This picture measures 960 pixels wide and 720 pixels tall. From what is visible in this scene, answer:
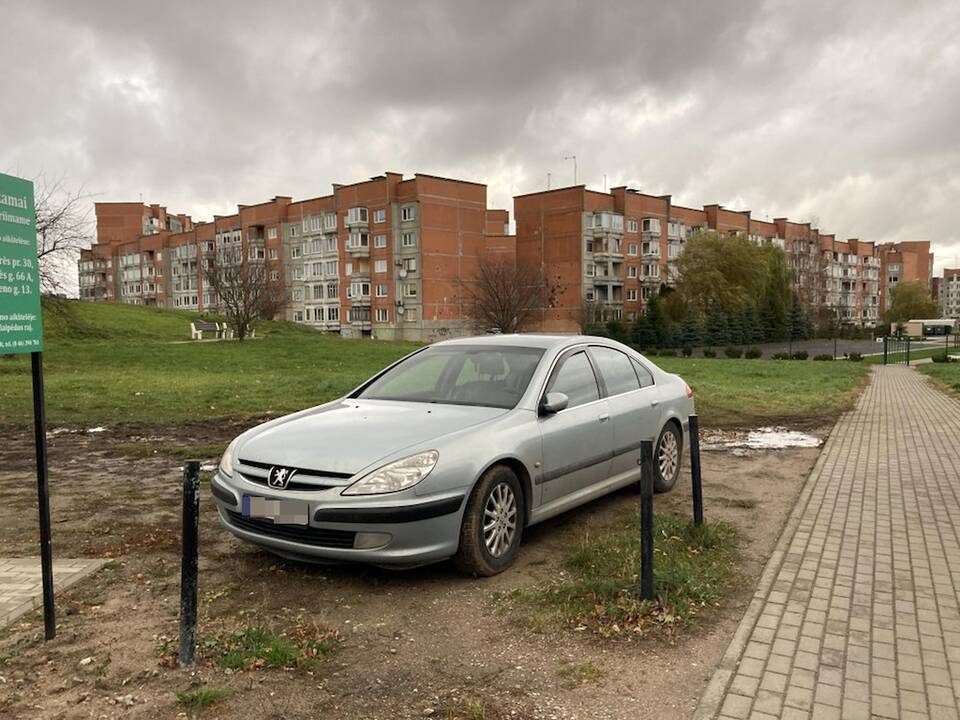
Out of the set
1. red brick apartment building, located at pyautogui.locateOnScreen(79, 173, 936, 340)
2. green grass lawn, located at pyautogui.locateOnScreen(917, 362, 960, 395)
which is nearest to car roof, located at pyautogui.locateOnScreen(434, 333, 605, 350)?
green grass lawn, located at pyautogui.locateOnScreen(917, 362, 960, 395)

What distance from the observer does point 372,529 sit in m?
3.92

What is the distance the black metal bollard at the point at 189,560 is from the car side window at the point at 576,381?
265cm

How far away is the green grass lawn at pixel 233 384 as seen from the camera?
42.5 ft

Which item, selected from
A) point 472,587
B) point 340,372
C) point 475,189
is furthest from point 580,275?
point 472,587

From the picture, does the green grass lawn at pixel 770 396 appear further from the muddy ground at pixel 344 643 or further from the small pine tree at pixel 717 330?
the small pine tree at pixel 717 330

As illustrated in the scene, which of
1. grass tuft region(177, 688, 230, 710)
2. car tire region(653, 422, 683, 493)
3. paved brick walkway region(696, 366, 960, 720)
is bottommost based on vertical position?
paved brick walkway region(696, 366, 960, 720)

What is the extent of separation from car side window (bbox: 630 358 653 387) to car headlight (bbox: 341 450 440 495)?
2.98 m

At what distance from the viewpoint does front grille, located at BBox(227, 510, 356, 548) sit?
3.98 m

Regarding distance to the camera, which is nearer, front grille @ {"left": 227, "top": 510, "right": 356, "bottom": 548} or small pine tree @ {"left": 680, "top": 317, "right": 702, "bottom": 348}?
front grille @ {"left": 227, "top": 510, "right": 356, "bottom": 548}

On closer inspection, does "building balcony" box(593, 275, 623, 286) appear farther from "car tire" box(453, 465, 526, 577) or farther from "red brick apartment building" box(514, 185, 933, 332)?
"car tire" box(453, 465, 526, 577)

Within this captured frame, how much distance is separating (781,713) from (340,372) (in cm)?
1950

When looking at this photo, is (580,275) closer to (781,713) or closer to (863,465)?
(863,465)

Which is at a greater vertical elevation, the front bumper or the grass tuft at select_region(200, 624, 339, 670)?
the front bumper

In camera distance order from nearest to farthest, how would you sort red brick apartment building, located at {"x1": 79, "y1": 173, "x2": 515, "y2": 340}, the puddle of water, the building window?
1. the puddle of water
2. red brick apartment building, located at {"x1": 79, "y1": 173, "x2": 515, "y2": 340}
3. the building window
